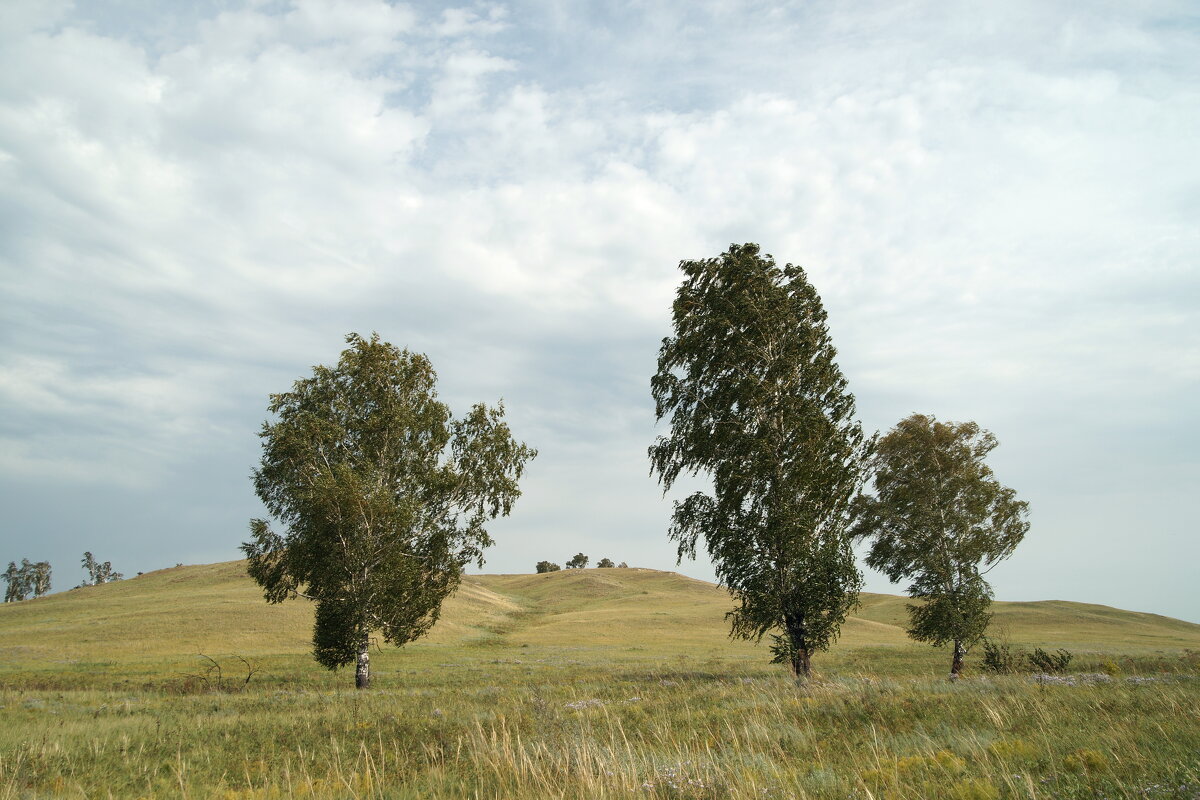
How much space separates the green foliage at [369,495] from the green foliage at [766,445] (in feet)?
28.9

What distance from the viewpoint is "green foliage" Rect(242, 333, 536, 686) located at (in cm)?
2294

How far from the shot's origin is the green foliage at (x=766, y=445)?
19688 millimetres

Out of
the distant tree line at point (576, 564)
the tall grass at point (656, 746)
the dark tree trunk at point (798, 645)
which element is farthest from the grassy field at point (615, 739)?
the distant tree line at point (576, 564)

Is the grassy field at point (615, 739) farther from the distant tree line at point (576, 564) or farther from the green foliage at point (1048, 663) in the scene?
the distant tree line at point (576, 564)

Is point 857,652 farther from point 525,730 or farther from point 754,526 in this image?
point 525,730

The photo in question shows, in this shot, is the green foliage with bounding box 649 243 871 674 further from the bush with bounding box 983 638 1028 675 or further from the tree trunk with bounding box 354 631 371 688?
the tree trunk with bounding box 354 631 371 688

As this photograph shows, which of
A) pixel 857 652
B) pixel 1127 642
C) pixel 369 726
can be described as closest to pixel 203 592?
pixel 857 652

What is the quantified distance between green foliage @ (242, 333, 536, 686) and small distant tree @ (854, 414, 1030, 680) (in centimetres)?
1913

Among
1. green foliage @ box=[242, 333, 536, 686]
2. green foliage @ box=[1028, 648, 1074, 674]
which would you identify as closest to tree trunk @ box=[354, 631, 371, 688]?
green foliage @ box=[242, 333, 536, 686]

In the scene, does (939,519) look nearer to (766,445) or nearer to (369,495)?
(766,445)

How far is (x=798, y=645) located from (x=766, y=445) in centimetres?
668

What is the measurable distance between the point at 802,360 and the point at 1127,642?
55.2 metres

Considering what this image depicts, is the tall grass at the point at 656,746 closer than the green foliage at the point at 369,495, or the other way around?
the tall grass at the point at 656,746

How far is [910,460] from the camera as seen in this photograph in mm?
30016
